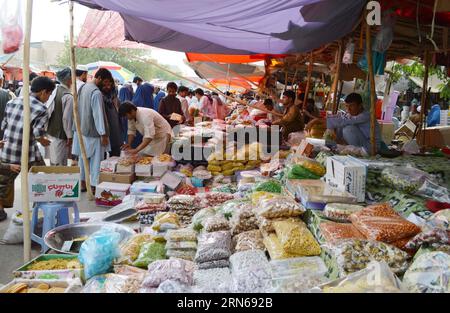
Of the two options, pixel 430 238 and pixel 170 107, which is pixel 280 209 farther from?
pixel 170 107

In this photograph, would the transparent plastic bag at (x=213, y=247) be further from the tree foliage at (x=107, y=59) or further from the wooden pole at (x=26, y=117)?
the tree foliage at (x=107, y=59)

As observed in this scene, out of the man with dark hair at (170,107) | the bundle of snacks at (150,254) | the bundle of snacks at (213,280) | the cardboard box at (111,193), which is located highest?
the man with dark hair at (170,107)

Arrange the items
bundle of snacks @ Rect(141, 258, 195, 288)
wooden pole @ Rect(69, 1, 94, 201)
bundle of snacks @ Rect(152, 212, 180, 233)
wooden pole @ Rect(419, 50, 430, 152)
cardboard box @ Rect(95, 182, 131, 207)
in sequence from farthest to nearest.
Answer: wooden pole @ Rect(419, 50, 430, 152), wooden pole @ Rect(69, 1, 94, 201), cardboard box @ Rect(95, 182, 131, 207), bundle of snacks @ Rect(152, 212, 180, 233), bundle of snacks @ Rect(141, 258, 195, 288)

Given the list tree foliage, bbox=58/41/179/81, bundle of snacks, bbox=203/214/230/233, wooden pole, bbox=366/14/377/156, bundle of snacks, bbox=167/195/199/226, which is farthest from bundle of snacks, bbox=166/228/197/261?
tree foliage, bbox=58/41/179/81

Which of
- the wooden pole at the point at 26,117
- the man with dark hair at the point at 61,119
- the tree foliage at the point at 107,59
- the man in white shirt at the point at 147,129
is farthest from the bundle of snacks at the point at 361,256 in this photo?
the tree foliage at the point at 107,59

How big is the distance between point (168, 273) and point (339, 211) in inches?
42.7

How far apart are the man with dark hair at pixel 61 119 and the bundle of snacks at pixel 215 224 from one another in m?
3.94

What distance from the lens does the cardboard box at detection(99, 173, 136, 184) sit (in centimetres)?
536

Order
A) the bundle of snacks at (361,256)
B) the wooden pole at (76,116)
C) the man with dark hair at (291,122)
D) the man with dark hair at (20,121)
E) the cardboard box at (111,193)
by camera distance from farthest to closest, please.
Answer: the man with dark hair at (291,122) → the wooden pole at (76,116) → the cardboard box at (111,193) → the man with dark hair at (20,121) → the bundle of snacks at (361,256)

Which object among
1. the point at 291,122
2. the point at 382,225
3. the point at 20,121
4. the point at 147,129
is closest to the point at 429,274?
the point at 382,225

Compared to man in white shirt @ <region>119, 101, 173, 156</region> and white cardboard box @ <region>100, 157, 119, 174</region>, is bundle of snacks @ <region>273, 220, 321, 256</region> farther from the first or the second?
man in white shirt @ <region>119, 101, 173, 156</region>

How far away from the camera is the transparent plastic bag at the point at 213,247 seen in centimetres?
228

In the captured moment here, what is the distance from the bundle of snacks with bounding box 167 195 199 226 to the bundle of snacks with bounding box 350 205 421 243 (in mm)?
1552
